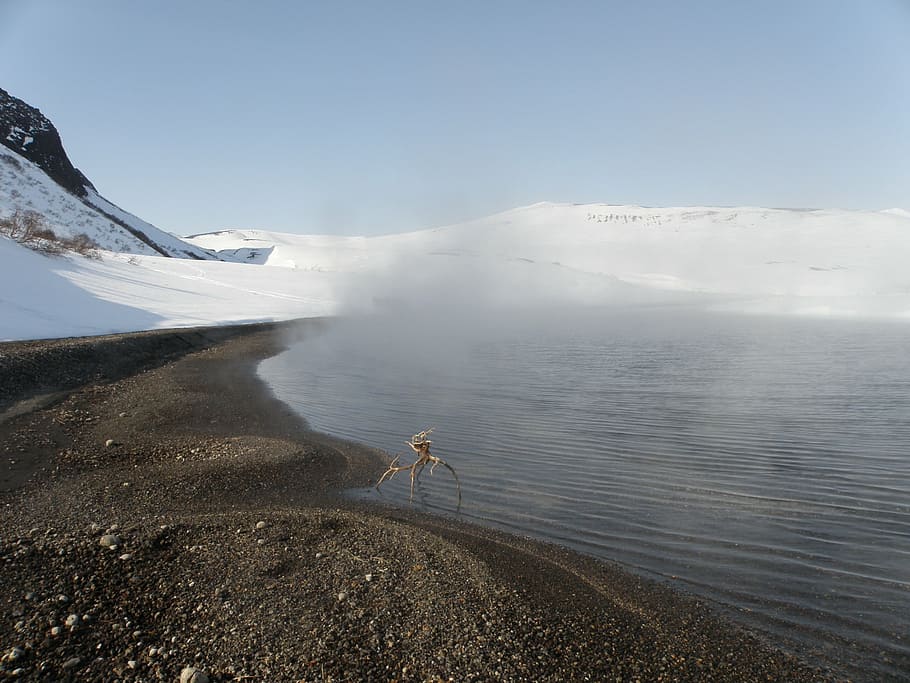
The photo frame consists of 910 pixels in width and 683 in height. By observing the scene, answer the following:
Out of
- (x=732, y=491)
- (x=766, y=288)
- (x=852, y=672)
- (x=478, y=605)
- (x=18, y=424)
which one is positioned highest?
(x=766, y=288)

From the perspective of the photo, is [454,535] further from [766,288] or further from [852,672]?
[766,288]

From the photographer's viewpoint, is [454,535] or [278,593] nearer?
[278,593]

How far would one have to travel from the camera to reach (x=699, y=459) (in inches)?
308

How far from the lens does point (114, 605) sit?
354 cm

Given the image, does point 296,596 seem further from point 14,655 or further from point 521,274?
point 521,274

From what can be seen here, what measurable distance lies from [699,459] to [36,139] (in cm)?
7230

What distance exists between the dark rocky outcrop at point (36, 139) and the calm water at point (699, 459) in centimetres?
5620

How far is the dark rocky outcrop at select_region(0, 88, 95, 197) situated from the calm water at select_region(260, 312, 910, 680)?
56200 mm

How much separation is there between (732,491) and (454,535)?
373 centimetres

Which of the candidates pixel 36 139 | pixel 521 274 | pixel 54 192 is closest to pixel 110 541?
pixel 54 192

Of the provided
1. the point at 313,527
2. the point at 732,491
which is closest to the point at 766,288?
the point at 732,491

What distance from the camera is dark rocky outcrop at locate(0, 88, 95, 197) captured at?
178 ft

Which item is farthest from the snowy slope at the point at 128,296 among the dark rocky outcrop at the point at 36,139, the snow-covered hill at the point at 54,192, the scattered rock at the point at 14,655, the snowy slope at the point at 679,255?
the dark rocky outcrop at the point at 36,139

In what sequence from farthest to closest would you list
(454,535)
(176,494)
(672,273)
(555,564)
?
1. (672,273)
2. (176,494)
3. (454,535)
4. (555,564)
